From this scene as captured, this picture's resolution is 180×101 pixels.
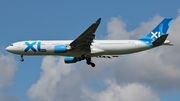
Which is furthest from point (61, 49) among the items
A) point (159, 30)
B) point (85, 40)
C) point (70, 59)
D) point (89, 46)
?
point (159, 30)

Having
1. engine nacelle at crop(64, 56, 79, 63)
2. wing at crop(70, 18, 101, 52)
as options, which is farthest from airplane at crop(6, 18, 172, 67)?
engine nacelle at crop(64, 56, 79, 63)

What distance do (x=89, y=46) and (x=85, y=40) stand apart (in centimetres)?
179

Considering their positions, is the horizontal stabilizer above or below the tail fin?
below

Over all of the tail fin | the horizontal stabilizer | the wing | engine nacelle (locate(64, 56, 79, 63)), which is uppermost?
the tail fin

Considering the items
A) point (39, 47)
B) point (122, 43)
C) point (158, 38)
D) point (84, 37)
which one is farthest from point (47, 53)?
point (158, 38)

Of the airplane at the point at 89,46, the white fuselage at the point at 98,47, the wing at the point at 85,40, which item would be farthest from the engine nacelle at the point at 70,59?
the wing at the point at 85,40

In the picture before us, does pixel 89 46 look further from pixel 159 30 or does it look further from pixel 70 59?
pixel 159 30

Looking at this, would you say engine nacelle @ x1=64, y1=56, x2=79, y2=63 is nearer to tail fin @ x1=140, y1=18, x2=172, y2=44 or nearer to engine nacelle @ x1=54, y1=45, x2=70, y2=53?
engine nacelle @ x1=54, y1=45, x2=70, y2=53

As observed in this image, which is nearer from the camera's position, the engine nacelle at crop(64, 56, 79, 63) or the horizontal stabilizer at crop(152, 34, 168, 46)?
the horizontal stabilizer at crop(152, 34, 168, 46)

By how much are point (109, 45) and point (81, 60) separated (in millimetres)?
7819

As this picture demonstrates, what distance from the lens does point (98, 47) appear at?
252ft

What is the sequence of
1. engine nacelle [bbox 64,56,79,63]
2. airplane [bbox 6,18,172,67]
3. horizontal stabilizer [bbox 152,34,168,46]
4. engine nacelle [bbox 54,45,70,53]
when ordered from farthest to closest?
engine nacelle [bbox 64,56,79,63]
engine nacelle [bbox 54,45,70,53]
airplane [bbox 6,18,172,67]
horizontal stabilizer [bbox 152,34,168,46]

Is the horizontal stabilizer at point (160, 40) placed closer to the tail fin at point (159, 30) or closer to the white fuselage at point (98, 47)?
the white fuselage at point (98, 47)

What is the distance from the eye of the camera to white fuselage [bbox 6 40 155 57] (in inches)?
2982
